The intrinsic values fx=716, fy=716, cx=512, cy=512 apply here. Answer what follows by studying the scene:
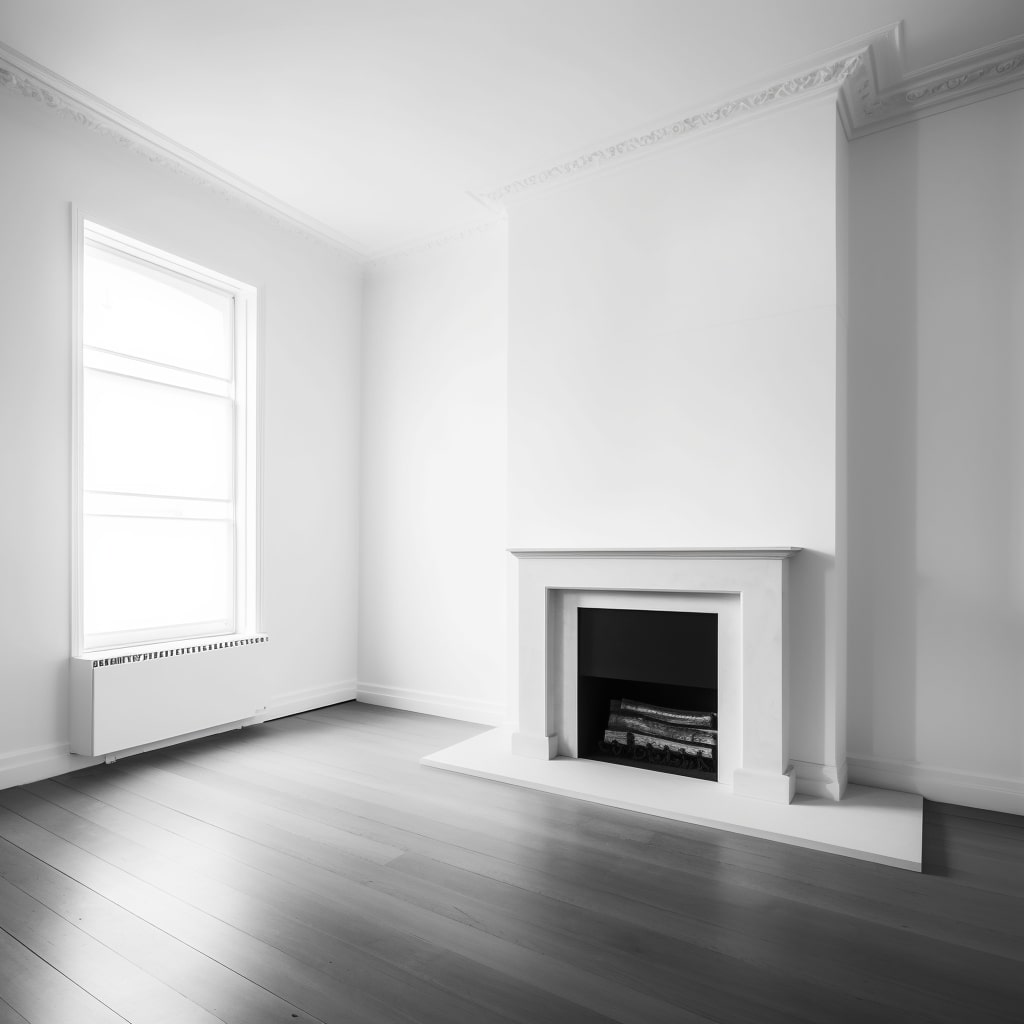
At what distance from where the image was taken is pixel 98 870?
2.36 meters

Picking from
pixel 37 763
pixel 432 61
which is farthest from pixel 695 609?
pixel 37 763

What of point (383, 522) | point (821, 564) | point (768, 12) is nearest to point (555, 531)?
point (821, 564)

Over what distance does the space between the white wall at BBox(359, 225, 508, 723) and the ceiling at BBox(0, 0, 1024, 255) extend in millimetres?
965

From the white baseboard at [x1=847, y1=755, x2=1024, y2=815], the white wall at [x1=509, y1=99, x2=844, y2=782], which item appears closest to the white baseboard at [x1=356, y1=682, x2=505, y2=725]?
the white wall at [x1=509, y1=99, x2=844, y2=782]

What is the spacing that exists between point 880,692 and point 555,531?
168cm

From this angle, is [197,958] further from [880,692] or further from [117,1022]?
[880,692]

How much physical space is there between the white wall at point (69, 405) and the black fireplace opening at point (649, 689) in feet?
6.33

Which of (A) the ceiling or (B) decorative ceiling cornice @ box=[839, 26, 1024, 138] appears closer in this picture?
(A) the ceiling

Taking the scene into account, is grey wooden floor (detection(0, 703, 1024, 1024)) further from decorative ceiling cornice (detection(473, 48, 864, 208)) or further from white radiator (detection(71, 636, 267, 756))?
decorative ceiling cornice (detection(473, 48, 864, 208))

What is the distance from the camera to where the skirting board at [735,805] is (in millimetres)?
2566

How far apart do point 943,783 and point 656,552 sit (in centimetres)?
155

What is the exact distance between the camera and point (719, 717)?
316 cm

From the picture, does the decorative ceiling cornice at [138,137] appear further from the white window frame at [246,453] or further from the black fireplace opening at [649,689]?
the black fireplace opening at [649,689]

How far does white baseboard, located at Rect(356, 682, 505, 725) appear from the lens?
14.3 feet
